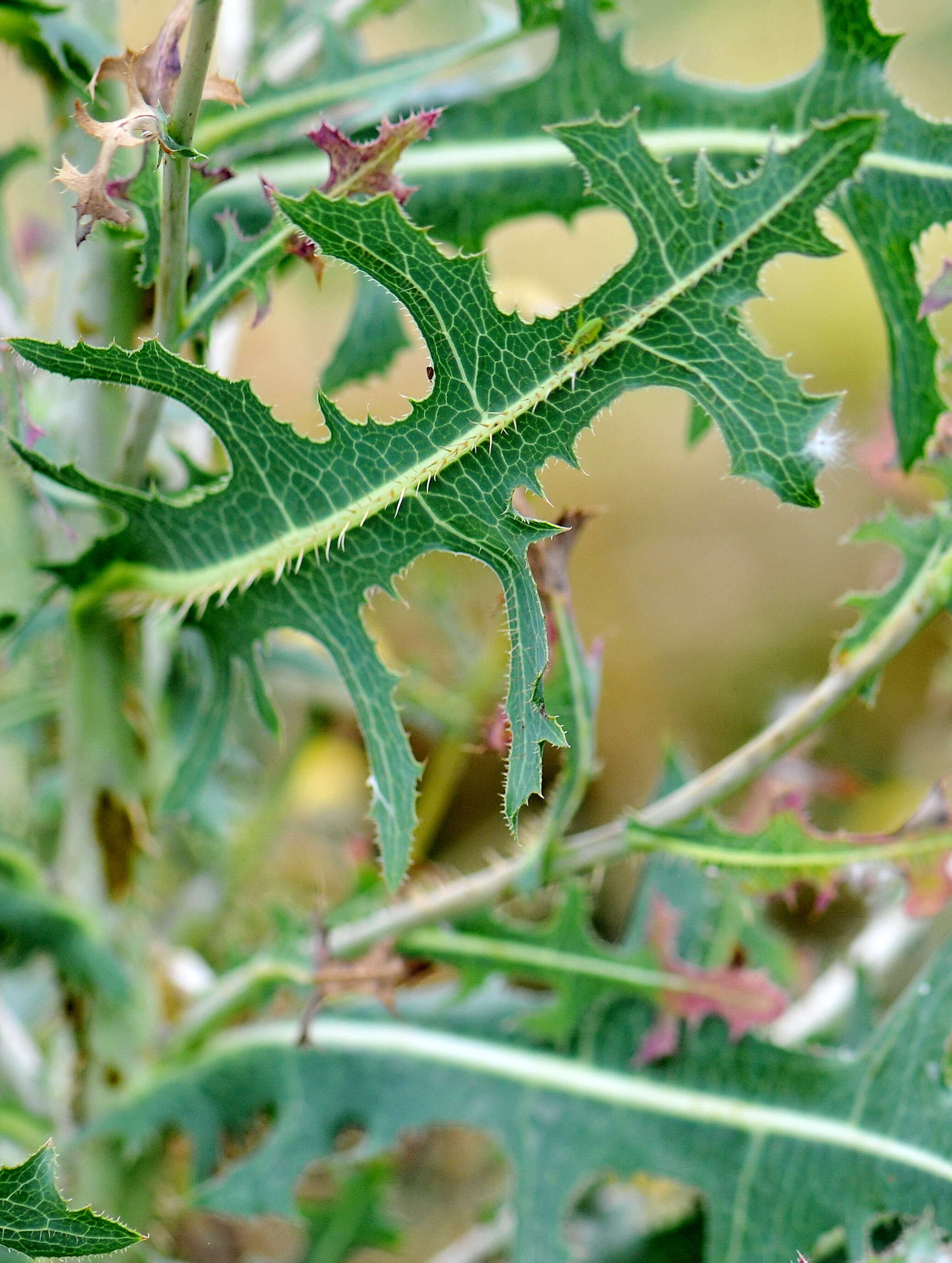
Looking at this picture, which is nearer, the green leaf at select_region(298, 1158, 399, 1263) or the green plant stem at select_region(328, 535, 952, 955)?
the green plant stem at select_region(328, 535, 952, 955)

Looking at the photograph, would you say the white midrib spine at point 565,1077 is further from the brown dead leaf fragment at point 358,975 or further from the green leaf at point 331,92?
the green leaf at point 331,92

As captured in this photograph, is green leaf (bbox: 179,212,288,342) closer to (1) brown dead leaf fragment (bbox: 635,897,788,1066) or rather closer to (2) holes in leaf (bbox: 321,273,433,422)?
(2) holes in leaf (bbox: 321,273,433,422)

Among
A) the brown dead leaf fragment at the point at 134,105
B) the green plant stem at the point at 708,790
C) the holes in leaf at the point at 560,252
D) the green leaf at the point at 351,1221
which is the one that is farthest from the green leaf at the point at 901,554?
the holes in leaf at the point at 560,252

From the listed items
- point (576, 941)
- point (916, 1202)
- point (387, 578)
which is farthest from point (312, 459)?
point (916, 1202)

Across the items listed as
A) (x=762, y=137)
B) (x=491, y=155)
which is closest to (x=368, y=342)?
(x=491, y=155)

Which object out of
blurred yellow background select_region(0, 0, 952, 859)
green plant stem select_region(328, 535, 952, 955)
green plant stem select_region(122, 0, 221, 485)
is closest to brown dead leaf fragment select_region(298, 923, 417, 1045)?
green plant stem select_region(328, 535, 952, 955)

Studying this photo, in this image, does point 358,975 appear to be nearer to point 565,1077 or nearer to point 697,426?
point 565,1077

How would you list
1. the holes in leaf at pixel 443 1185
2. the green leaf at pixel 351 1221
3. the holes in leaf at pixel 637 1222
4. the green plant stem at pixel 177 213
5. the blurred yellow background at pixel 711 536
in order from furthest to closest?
the blurred yellow background at pixel 711 536 → the holes in leaf at pixel 443 1185 → the green leaf at pixel 351 1221 → the holes in leaf at pixel 637 1222 → the green plant stem at pixel 177 213
